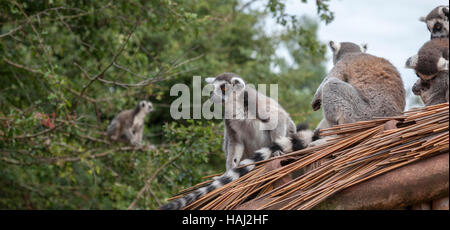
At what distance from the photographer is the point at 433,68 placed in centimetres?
310

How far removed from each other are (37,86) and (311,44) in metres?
4.58

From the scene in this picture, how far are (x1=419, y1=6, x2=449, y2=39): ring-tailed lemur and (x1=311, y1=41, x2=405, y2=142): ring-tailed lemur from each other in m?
0.49

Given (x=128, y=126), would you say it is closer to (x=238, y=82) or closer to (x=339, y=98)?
(x=238, y=82)

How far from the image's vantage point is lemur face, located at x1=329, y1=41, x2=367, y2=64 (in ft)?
16.4

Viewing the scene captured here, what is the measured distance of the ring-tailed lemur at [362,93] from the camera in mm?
3957

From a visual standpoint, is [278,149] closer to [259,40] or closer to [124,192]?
[124,192]

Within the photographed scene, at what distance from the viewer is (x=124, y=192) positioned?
7160 millimetres

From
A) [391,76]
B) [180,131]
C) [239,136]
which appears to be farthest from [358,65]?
[180,131]

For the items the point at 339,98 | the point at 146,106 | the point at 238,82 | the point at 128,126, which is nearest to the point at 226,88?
the point at 238,82

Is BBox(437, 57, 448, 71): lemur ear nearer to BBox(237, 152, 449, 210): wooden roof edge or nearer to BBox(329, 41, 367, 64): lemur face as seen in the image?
BBox(237, 152, 449, 210): wooden roof edge

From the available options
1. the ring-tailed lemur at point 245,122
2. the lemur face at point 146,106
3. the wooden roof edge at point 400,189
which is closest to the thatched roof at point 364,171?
the wooden roof edge at point 400,189

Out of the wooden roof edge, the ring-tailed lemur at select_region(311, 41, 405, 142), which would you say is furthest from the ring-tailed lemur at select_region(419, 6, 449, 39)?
the wooden roof edge

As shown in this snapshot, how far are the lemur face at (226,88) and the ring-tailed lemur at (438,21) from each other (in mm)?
2151
